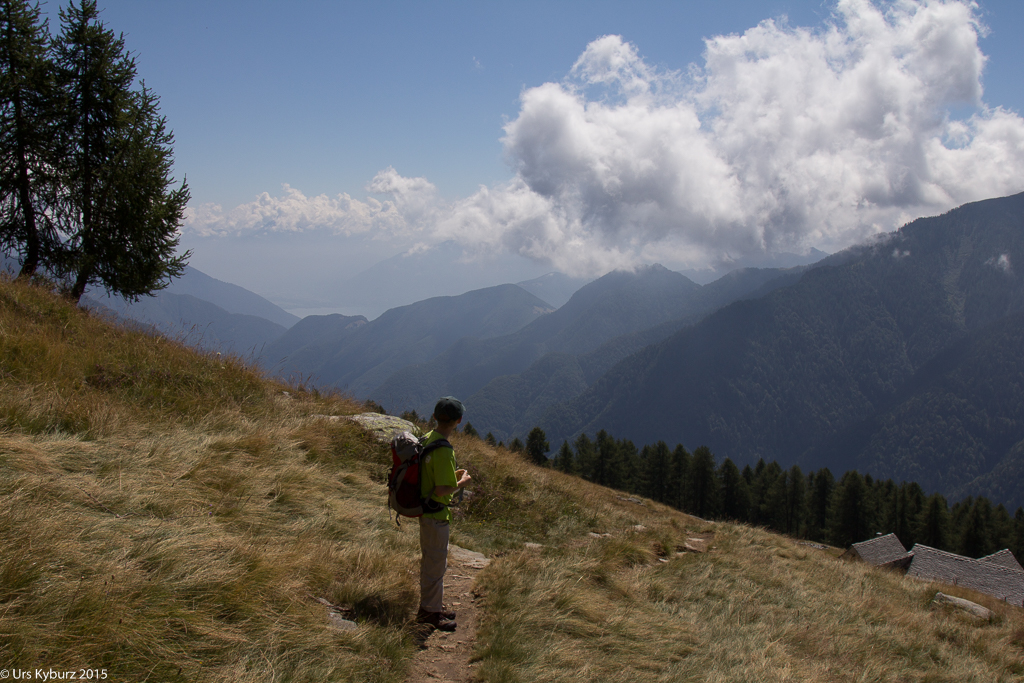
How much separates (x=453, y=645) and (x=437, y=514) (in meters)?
1.35

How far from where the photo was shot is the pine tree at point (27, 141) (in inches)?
521

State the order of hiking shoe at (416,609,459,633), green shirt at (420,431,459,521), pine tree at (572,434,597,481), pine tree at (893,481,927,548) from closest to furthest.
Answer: green shirt at (420,431,459,521)
hiking shoe at (416,609,459,633)
pine tree at (893,481,927,548)
pine tree at (572,434,597,481)

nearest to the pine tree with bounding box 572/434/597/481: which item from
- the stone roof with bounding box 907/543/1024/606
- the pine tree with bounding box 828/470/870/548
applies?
the pine tree with bounding box 828/470/870/548

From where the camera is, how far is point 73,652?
2.74 metres

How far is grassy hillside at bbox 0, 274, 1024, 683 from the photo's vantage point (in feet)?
10.9

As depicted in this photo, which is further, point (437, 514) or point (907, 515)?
point (907, 515)

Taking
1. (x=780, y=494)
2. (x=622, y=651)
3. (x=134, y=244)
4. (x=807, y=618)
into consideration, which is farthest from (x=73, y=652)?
(x=780, y=494)

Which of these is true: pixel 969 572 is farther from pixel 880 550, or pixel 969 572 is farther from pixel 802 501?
pixel 802 501

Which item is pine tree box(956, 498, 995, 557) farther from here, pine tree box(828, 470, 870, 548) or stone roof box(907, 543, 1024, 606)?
stone roof box(907, 543, 1024, 606)

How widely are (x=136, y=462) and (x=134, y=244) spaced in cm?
1318

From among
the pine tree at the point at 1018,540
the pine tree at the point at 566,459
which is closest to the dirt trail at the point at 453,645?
the pine tree at the point at 566,459

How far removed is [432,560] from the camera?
4852 millimetres
